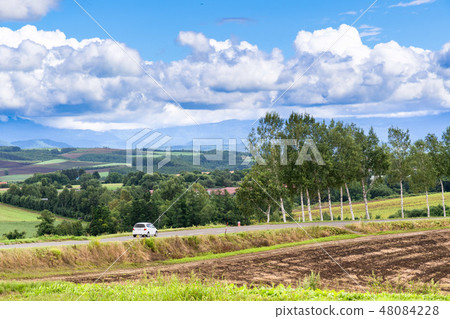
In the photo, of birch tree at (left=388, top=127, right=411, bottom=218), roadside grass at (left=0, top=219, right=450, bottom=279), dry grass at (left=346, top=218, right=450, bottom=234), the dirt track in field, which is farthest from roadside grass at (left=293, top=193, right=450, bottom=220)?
the dirt track in field

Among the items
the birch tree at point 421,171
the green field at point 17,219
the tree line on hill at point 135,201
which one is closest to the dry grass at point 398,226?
the tree line on hill at point 135,201

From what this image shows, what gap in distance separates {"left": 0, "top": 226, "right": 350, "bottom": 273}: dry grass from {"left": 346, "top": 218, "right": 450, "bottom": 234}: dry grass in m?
9.72

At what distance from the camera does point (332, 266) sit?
29047 mm

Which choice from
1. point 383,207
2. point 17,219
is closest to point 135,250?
point 17,219

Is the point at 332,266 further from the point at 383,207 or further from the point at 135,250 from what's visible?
the point at 383,207

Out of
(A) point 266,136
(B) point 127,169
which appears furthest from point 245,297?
(B) point 127,169

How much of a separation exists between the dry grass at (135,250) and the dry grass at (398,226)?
9722 mm

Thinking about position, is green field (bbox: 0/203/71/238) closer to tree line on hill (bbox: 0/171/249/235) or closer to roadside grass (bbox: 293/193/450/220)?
tree line on hill (bbox: 0/171/249/235)

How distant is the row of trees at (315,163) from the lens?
198 feet

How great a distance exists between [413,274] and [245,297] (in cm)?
1833

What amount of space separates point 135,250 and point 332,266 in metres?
13.0

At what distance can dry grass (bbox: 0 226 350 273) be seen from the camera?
84.3 feet

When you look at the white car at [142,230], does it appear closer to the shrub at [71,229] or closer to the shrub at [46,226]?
the shrub at [46,226]
